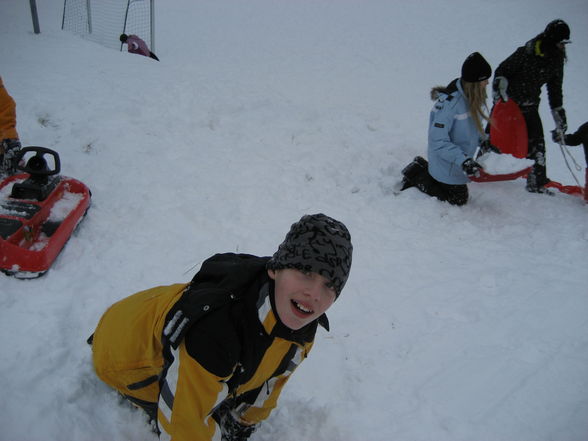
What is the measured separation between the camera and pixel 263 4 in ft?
49.3

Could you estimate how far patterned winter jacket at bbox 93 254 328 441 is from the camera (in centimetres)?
156

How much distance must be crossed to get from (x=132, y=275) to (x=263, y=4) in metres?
14.4

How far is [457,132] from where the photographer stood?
455 centimetres

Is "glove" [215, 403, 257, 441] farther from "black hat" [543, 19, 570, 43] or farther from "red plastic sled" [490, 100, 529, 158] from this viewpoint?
"black hat" [543, 19, 570, 43]

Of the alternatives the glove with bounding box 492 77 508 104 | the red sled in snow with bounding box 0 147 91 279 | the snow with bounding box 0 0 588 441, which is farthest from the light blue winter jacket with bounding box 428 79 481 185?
the red sled in snow with bounding box 0 147 91 279

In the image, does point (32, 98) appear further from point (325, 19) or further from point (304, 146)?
point (325, 19)

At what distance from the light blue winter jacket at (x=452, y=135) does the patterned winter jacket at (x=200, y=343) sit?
3259 mm

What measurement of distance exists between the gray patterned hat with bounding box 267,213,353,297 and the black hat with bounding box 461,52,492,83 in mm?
3318

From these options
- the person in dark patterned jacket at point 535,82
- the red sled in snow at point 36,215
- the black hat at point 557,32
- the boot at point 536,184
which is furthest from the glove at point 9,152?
the boot at point 536,184

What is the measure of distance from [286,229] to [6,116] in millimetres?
2960

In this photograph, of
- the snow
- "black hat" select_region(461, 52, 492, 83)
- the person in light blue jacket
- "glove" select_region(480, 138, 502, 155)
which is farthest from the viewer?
"glove" select_region(480, 138, 502, 155)

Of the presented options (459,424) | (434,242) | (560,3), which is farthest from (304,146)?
(560,3)

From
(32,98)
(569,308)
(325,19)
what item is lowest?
(569,308)

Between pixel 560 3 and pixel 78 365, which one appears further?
pixel 560 3
